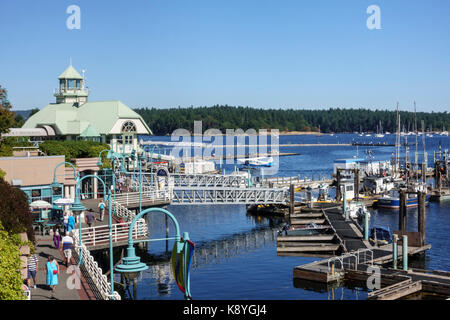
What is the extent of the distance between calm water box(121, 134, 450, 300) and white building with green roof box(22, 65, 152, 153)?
1442cm

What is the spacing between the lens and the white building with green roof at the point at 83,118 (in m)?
70.2

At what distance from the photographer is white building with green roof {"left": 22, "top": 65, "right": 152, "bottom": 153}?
70250mm

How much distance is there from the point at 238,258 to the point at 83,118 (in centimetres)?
4117

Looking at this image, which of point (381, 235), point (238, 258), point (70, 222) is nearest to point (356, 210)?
point (381, 235)

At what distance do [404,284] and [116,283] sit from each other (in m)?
16.6

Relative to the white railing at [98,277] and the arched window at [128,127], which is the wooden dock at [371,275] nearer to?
the white railing at [98,277]

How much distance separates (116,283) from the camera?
110 feet

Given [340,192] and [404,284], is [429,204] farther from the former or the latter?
[404,284]

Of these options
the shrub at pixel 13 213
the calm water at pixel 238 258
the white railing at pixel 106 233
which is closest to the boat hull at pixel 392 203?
the calm water at pixel 238 258

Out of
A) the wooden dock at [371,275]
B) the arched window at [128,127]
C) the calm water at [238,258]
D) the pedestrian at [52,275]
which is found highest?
the arched window at [128,127]

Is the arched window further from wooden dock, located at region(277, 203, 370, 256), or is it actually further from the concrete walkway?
the concrete walkway

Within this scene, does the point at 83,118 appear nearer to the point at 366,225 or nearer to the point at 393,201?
the point at 393,201

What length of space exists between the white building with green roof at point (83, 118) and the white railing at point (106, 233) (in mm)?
34017

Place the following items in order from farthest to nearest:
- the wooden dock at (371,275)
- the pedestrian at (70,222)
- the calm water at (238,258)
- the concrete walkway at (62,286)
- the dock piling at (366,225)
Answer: the dock piling at (366,225), the calm water at (238,258), the pedestrian at (70,222), the wooden dock at (371,275), the concrete walkway at (62,286)
